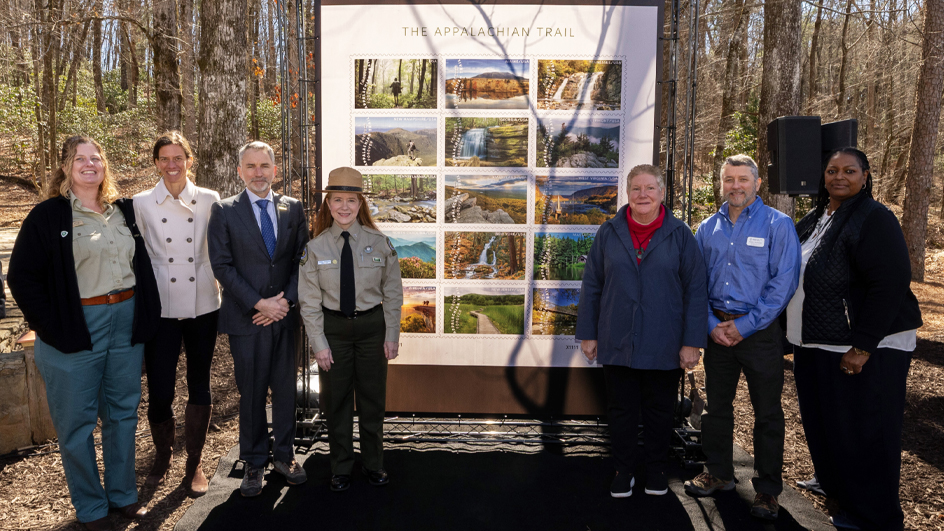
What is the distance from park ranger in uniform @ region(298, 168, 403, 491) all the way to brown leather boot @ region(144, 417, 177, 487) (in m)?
0.92

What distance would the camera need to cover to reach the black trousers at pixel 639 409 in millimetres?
3369

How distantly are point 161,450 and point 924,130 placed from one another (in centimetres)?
1217

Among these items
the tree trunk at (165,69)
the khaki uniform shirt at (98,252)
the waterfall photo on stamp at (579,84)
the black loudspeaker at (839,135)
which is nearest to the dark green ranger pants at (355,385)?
the khaki uniform shirt at (98,252)

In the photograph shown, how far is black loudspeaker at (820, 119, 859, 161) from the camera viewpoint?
3.33 m

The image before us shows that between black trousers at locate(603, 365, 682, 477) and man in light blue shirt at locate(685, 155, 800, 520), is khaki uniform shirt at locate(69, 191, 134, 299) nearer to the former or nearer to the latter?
black trousers at locate(603, 365, 682, 477)

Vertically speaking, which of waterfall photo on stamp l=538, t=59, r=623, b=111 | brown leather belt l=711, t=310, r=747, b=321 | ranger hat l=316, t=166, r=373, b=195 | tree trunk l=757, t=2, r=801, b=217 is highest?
tree trunk l=757, t=2, r=801, b=217

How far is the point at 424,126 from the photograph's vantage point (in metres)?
3.94

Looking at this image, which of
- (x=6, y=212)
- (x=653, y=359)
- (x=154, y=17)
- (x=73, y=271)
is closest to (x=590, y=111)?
(x=653, y=359)

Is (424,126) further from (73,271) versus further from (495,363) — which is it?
(73,271)

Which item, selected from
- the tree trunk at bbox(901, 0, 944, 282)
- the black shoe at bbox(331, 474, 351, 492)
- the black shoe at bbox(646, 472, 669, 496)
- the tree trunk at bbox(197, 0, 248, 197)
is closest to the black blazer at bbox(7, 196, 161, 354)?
the black shoe at bbox(331, 474, 351, 492)

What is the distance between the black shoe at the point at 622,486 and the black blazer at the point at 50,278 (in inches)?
111

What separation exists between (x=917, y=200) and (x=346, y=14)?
11.2 metres

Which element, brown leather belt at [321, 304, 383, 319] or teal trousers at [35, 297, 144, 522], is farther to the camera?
brown leather belt at [321, 304, 383, 319]

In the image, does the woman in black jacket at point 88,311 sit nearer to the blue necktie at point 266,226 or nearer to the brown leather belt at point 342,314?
the blue necktie at point 266,226
